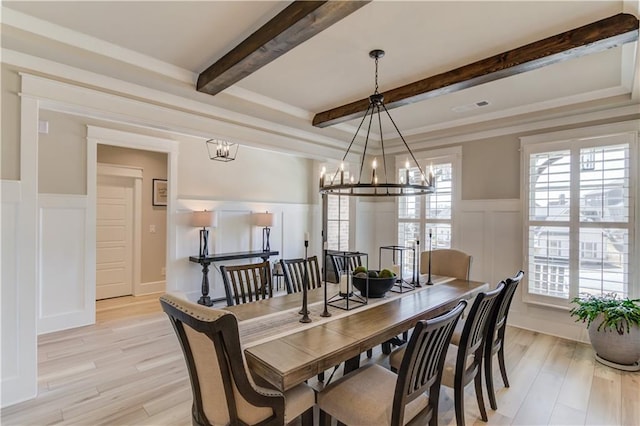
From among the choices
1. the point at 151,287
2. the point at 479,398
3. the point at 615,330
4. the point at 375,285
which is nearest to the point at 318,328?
the point at 375,285

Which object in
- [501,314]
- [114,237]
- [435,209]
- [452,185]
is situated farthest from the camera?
[114,237]

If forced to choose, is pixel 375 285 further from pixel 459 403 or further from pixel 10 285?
pixel 10 285

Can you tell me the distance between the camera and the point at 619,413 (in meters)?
2.33

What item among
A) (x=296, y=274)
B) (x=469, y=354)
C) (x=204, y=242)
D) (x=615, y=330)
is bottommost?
(x=615, y=330)

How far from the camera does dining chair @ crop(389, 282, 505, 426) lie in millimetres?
1950

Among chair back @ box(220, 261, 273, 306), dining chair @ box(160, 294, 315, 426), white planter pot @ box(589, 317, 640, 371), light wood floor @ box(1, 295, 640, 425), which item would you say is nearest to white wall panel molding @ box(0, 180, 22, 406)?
light wood floor @ box(1, 295, 640, 425)

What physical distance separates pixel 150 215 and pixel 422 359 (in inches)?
217

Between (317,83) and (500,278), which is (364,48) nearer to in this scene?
(317,83)

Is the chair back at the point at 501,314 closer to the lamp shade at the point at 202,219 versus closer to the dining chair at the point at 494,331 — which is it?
the dining chair at the point at 494,331

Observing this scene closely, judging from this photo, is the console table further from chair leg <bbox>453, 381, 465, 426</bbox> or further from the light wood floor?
chair leg <bbox>453, 381, 465, 426</bbox>

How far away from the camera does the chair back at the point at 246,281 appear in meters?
2.58

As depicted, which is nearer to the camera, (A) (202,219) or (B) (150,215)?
(A) (202,219)

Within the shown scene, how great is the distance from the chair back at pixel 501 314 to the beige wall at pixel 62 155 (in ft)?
15.5

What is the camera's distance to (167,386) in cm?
267
